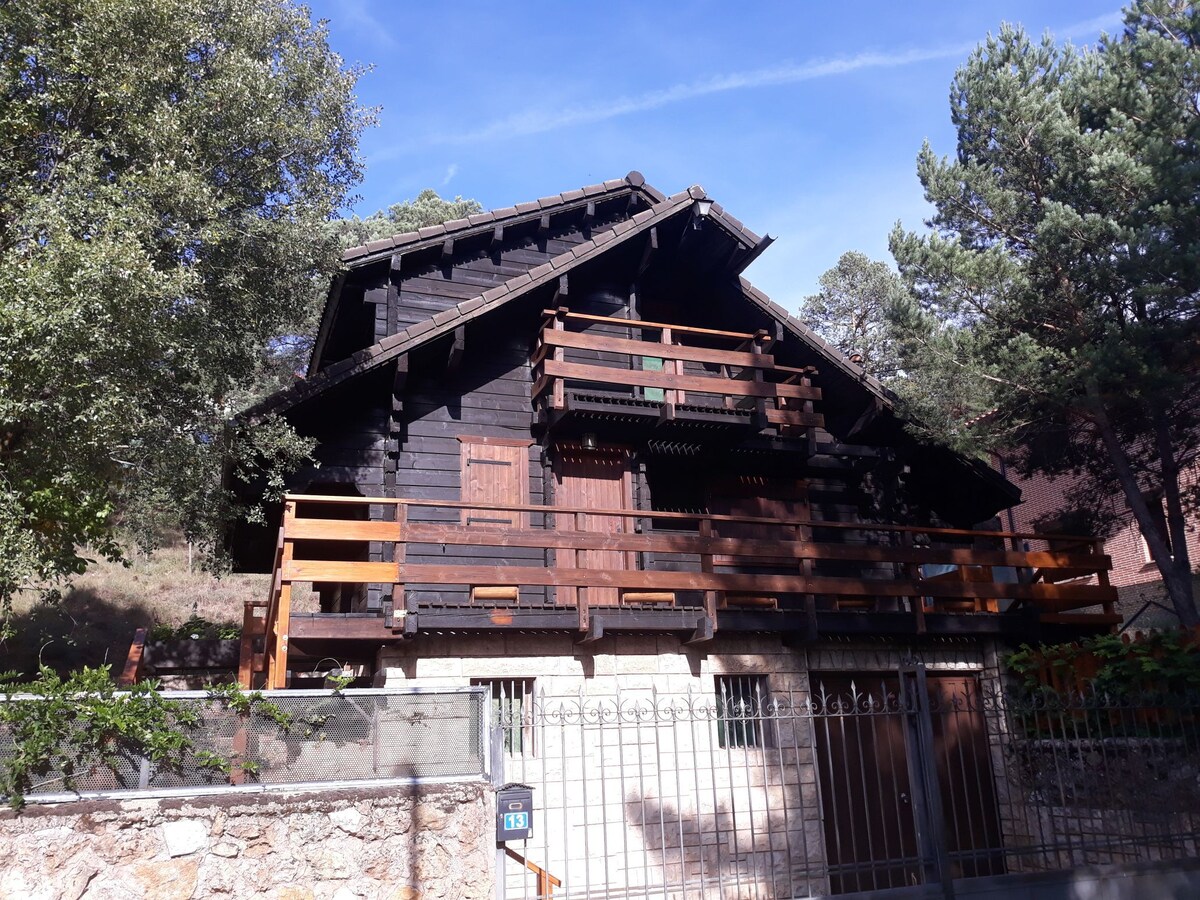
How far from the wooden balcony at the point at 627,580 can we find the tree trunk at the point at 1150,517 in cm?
110

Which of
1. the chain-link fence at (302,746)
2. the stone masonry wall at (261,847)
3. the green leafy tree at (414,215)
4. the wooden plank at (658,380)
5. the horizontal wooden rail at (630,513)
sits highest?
the green leafy tree at (414,215)

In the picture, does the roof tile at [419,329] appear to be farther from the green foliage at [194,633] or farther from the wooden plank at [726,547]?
the green foliage at [194,633]

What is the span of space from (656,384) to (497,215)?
4.63 meters

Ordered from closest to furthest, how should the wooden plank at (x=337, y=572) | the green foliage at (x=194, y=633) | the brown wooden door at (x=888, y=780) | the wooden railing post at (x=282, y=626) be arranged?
the wooden railing post at (x=282, y=626) < the wooden plank at (x=337, y=572) < the brown wooden door at (x=888, y=780) < the green foliage at (x=194, y=633)

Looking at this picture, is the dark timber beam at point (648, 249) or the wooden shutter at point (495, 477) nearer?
the wooden shutter at point (495, 477)

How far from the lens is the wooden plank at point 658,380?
571 inches

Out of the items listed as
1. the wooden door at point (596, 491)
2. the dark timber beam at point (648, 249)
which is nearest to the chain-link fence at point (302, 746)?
the wooden door at point (596, 491)

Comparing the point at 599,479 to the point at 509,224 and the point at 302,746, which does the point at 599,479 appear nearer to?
the point at 509,224

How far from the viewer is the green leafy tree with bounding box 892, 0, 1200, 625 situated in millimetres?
13320

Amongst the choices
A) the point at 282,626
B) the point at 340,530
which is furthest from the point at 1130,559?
the point at 282,626

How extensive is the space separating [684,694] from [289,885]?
22.3 feet

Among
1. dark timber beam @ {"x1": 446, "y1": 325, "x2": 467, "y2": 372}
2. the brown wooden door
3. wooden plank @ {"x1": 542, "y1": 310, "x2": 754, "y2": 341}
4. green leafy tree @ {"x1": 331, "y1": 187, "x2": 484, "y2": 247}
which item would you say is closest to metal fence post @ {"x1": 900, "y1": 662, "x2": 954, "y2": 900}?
the brown wooden door

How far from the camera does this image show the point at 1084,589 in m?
15.0

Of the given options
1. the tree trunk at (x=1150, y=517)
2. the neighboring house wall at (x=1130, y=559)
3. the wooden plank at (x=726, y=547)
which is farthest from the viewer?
the neighboring house wall at (x=1130, y=559)
